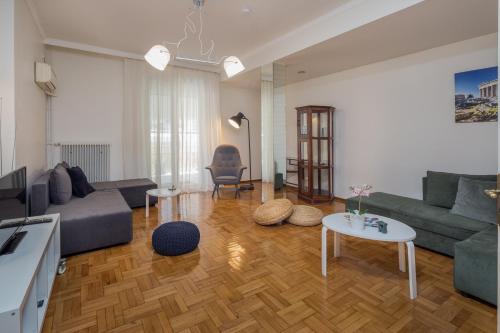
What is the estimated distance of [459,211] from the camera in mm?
2645

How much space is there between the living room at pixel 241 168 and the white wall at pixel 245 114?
24 centimetres

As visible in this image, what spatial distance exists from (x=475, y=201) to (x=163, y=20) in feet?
13.1

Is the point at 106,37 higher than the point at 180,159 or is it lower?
higher

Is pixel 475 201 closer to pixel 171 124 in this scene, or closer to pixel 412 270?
pixel 412 270

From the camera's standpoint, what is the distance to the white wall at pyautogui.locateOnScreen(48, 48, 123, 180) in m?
4.35

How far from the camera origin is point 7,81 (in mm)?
2406

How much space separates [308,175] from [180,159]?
2.54m

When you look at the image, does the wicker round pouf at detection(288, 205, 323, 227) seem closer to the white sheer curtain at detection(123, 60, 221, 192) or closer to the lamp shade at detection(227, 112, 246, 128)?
the white sheer curtain at detection(123, 60, 221, 192)

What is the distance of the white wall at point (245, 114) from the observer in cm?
612

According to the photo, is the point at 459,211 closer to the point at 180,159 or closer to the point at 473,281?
the point at 473,281

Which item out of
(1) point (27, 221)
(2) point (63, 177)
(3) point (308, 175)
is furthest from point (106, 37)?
(3) point (308, 175)

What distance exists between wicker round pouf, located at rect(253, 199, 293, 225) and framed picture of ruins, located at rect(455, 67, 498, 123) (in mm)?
2347

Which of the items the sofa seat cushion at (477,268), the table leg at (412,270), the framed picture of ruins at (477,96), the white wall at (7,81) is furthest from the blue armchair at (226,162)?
the sofa seat cushion at (477,268)

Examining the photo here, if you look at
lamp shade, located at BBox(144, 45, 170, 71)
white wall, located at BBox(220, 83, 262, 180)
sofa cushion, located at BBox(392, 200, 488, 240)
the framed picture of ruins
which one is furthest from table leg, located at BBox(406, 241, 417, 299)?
white wall, located at BBox(220, 83, 262, 180)
